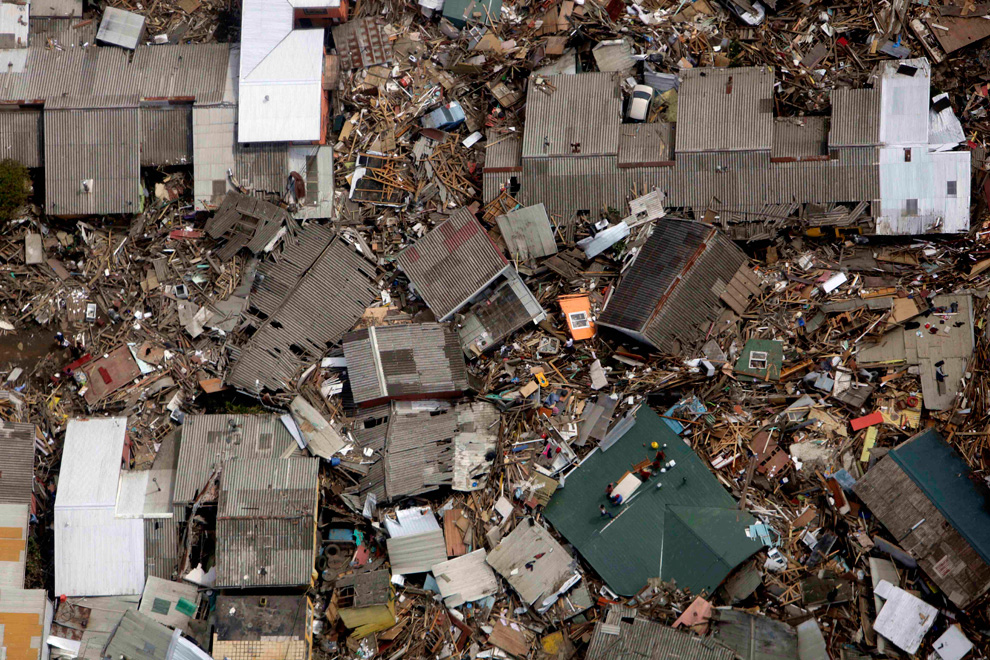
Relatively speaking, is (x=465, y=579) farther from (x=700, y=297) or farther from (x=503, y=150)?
(x=503, y=150)

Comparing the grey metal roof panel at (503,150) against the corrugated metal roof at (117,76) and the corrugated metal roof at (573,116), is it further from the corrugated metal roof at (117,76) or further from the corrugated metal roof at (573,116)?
the corrugated metal roof at (117,76)

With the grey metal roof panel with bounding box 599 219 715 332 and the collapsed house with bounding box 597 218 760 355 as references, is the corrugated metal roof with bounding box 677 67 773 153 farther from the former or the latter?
the collapsed house with bounding box 597 218 760 355

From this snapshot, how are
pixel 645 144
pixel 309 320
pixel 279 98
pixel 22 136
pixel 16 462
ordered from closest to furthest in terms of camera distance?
pixel 16 462 < pixel 309 320 < pixel 645 144 < pixel 279 98 < pixel 22 136

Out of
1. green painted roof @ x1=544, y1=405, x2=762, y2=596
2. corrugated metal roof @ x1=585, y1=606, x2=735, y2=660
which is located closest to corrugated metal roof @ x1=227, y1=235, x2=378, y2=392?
green painted roof @ x1=544, y1=405, x2=762, y2=596

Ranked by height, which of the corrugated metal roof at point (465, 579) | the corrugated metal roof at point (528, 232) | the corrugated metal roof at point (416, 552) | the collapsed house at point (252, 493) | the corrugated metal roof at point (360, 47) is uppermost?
the corrugated metal roof at point (360, 47)

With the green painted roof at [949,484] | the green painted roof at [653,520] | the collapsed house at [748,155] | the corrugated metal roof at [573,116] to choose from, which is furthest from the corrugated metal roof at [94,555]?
the green painted roof at [949,484]

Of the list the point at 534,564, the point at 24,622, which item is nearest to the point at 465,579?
the point at 534,564
